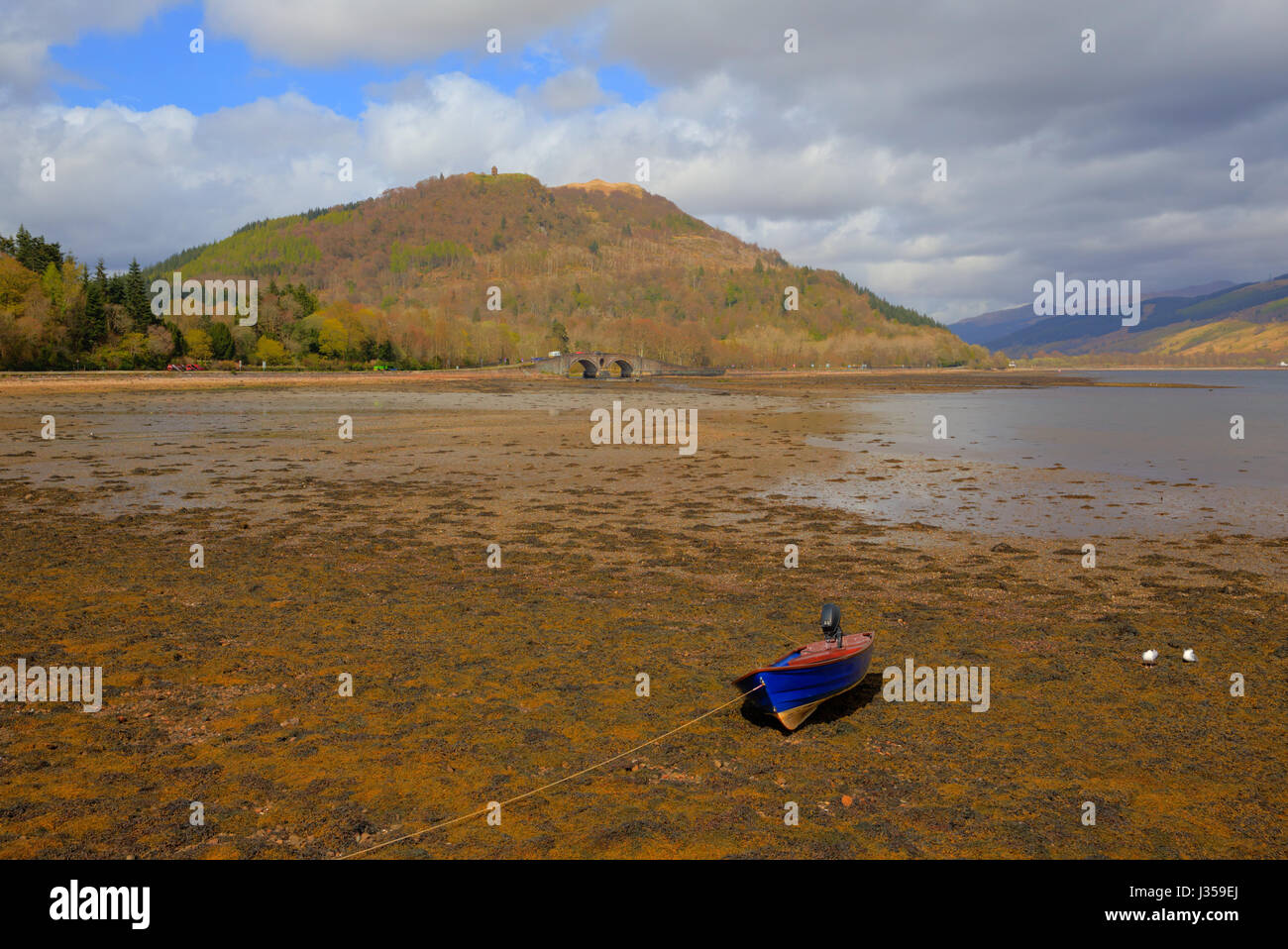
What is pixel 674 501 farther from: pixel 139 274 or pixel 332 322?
pixel 332 322

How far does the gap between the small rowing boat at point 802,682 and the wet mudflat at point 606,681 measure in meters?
0.41

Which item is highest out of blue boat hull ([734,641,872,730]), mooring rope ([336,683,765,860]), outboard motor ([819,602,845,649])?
outboard motor ([819,602,845,649])

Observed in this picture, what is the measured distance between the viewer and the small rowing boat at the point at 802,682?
9.59m

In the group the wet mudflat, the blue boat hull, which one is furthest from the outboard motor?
the wet mudflat

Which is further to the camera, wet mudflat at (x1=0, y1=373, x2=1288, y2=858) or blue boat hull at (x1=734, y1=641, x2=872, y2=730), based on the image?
blue boat hull at (x1=734, y1=641, x2=872, y2=730)

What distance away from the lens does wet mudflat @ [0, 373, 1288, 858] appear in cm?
791

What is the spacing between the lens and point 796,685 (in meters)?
9.72

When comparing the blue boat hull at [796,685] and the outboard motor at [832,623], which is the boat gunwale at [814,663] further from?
the outboard motor at [832,623]

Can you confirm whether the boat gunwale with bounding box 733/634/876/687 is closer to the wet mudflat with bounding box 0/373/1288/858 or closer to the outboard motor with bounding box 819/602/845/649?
the outboard motor with bounding box 819/602/845/649

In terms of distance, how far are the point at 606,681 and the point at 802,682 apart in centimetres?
313

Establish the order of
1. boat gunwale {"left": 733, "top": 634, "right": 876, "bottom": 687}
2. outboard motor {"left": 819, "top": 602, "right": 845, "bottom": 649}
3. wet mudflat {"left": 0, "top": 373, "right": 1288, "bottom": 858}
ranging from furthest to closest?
outboard motor {"left": 819, "top": 602, "right": 845, "bottom": 649} < boat gunwale {"left": 733, "top": 634, "right": 876, "bottom": 687} < wet mudflat {"left": 0, "top": 373, "right": 1288, "bottom": 858}

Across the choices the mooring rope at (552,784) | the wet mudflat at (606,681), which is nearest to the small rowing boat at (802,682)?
the mooring rope at (552,784)

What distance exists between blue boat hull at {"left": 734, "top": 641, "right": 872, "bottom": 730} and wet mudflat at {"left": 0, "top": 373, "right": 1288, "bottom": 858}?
15.6 inches
